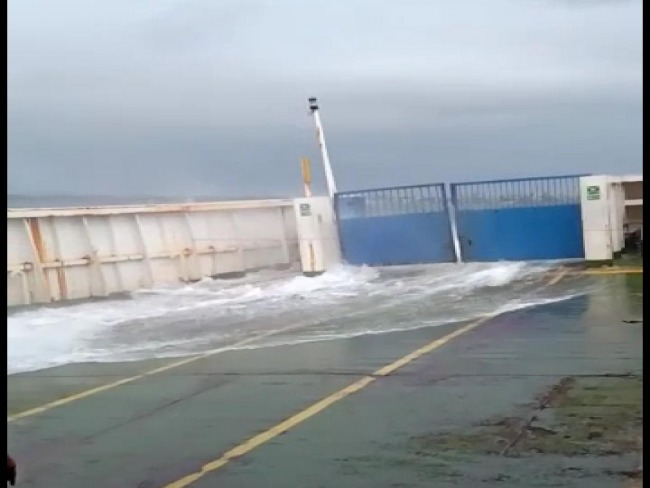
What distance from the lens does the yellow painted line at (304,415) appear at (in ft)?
19.8

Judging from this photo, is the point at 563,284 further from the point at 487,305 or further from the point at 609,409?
the point at 609,409

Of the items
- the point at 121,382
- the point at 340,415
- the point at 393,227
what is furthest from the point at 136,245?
the point at 340,415

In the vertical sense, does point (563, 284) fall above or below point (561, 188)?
below

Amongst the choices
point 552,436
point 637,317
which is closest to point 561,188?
point 637,317

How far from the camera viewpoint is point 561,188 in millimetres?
18984

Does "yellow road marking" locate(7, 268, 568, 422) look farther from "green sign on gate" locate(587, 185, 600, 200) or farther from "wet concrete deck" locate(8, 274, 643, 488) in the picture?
"green sign on gate" locate(587, 185, 600, 200)

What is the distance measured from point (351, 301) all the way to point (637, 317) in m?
4.87

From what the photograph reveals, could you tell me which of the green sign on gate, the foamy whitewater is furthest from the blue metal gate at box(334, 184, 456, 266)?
the green sign on gate

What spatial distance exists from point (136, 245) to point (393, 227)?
5.00 m

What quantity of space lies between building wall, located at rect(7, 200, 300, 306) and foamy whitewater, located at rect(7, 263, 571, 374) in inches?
24.7

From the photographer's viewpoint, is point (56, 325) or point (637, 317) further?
point (56, 325)

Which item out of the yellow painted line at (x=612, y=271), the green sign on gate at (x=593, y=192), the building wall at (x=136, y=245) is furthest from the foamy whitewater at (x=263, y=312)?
the green sign on gate at (x=593, y=192)

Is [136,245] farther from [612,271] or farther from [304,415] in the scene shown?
[304,415]

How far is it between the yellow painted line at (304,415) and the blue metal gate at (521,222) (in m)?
7.99
